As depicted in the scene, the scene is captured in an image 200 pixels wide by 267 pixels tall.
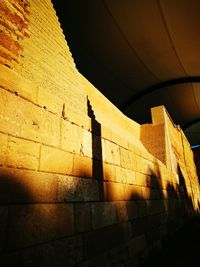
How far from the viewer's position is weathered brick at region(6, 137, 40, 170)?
1.76 metres

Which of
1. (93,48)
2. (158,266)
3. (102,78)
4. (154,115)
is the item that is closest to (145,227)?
(158,266)

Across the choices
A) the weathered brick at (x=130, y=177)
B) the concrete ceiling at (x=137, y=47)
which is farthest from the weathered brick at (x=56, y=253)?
the concrete ceiling at (x=137, y=47)

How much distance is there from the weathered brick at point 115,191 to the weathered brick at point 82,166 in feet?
1.70

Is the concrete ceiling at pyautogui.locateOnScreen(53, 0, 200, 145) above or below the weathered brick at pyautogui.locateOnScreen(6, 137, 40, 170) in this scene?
above

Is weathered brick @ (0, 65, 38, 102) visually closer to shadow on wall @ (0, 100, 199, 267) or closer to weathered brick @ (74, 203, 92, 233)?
shadow on wall @ (0, 100, 199, 267)

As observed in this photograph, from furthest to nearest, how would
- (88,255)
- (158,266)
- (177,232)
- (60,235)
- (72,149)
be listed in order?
1. (177,232)
2. (158,266)
3. (72,149)
4. (88,255)
5. (60,235)

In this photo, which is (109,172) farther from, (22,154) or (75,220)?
(22,154)

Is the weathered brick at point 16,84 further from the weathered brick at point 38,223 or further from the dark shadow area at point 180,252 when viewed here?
the dark shadow area at point 180,252

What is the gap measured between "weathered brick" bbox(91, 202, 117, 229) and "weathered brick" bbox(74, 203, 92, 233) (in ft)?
0.33

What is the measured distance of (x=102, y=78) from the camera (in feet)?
35.9

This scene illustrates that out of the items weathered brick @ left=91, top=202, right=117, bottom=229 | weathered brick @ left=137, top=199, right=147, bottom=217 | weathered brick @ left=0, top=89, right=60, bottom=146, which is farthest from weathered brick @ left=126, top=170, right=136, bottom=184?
weathered brick @ left=0, top=89, right=60, bottom=146

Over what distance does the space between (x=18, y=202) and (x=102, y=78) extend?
9892mm

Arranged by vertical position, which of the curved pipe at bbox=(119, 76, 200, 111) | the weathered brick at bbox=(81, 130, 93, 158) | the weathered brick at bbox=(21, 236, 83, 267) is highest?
the curved pipe at bbox=(119, 76, 200, 111)

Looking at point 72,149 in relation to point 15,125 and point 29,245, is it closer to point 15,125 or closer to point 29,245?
point 15,125
